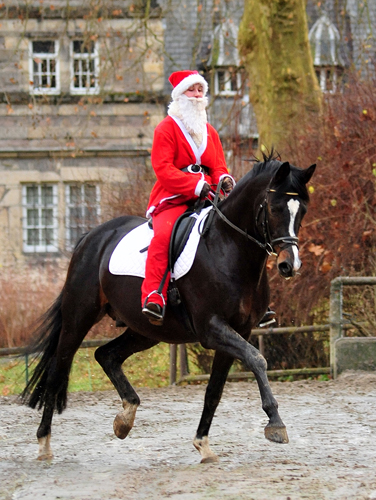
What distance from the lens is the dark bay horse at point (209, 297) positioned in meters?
5.82

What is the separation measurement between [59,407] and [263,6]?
33.6ft

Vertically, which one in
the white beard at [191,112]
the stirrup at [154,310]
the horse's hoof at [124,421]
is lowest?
the horse's hoof at [124,421]

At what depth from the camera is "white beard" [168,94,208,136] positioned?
6.88 metres

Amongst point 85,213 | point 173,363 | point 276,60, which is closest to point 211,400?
point 173,363

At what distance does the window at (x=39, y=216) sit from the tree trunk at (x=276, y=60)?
11669 millimetres

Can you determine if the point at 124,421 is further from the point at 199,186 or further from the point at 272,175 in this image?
the point at 272,175

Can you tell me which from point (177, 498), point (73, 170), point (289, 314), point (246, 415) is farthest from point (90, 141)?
point (177, 498)

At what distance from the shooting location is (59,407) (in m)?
7.43

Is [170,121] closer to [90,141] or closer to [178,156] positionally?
[178,156]

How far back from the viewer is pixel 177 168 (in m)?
6.85

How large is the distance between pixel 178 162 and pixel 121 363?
1831 mm

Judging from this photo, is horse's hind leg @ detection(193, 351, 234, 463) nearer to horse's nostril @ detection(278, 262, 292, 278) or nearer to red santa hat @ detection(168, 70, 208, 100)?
horse's nostril @ detection(278, 262, 292, 278)

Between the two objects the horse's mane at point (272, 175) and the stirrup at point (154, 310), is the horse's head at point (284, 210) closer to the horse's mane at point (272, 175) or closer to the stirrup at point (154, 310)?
the horse's mane at point (272, 175)

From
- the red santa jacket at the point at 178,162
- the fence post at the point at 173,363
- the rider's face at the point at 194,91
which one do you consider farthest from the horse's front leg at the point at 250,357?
the fence post at the point at 173,363
